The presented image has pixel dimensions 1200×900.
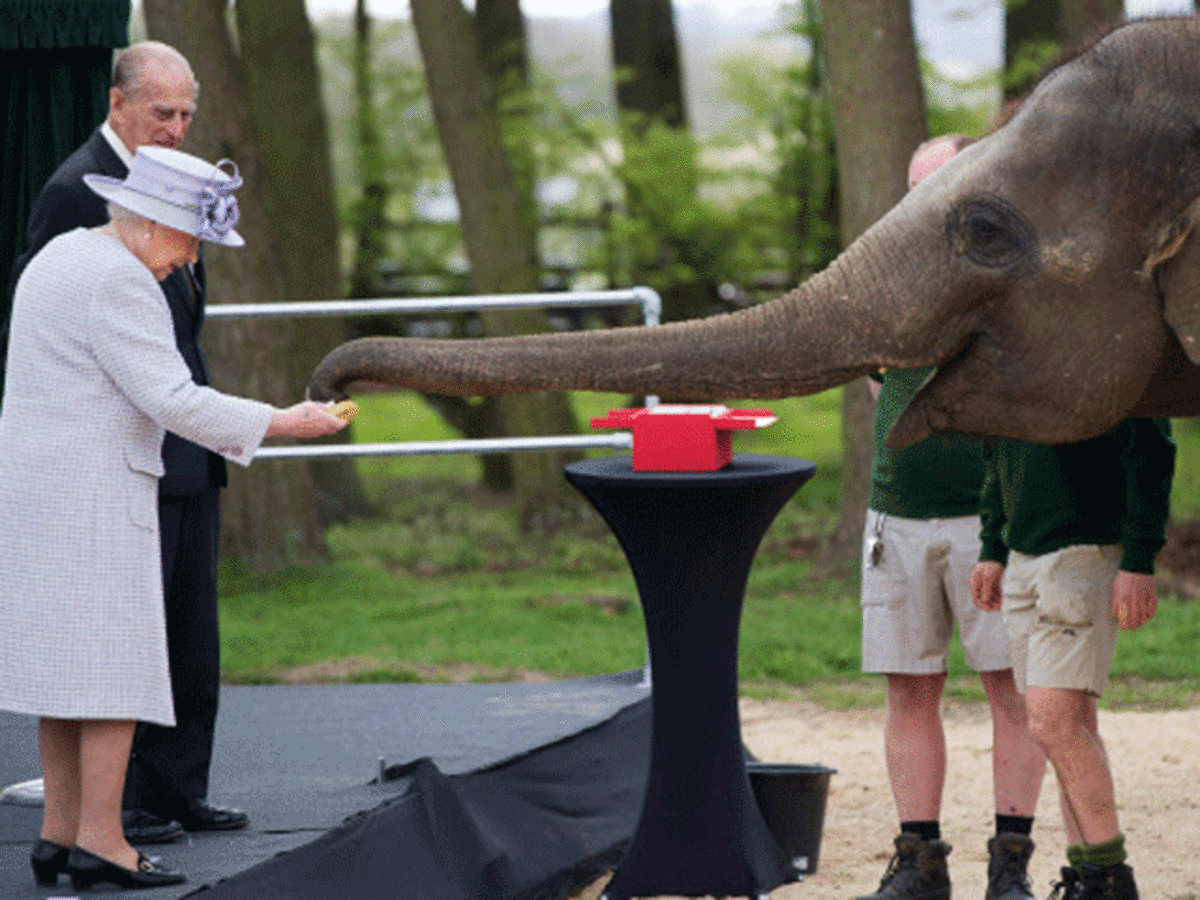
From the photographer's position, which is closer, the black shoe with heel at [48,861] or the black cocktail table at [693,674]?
the black shoe with heel at [48,861]

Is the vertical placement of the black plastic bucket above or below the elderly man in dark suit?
below

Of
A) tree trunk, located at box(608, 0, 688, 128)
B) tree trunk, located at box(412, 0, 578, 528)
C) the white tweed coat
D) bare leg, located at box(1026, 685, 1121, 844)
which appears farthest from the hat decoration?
tree trunk, located at box(608, 0, 688, 128)

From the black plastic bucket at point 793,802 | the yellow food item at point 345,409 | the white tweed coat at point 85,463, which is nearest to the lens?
the yellow food item at point 345,409

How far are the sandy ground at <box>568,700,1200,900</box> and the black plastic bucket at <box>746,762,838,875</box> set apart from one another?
159 millimetres

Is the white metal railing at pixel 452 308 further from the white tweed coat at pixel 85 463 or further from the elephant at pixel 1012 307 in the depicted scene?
the elephant at pixel 1012 307

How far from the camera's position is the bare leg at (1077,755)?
14.6 feet

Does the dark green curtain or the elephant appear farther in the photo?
the dark green curtain

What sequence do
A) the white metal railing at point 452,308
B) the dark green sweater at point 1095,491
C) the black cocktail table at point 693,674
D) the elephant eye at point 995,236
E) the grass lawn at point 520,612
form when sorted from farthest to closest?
the grass lawn at point 520,612, the white metal railing at point 452,308, the black cocktail table at point 693,674, the dark green sweater at point 1095,491, the elephant eye at point 995,236

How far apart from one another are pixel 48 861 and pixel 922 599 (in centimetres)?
235

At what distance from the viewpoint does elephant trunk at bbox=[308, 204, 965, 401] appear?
3541 millimetres

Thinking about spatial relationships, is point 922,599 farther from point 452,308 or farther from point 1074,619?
point 452,308

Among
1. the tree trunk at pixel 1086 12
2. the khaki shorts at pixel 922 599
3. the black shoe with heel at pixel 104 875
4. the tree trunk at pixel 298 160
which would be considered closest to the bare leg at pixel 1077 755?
the khaki shorts at pixel 922 599

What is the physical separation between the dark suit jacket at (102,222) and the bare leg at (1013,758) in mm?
2208

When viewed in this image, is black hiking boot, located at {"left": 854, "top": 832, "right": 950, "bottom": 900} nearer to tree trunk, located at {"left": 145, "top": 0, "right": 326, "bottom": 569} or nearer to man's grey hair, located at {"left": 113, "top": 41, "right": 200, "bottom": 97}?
man's grey hair, located at {"left": 113, "top": 41, "right": 200, "bottom": 97}
